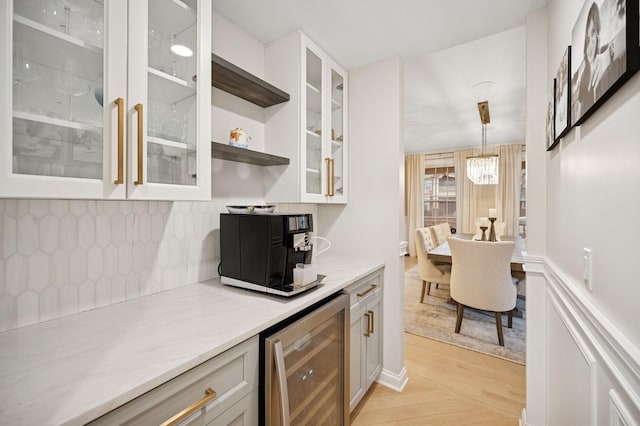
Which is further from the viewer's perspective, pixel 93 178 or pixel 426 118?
pixel 426 118

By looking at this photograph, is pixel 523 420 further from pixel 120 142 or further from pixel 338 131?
pixel 120 142

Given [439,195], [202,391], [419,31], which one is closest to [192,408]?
[202,391]

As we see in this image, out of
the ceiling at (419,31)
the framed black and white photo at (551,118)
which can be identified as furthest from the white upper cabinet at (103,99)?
the framed black and white photo at (551,118)

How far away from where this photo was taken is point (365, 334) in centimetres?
172

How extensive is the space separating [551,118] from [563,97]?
0.23 m

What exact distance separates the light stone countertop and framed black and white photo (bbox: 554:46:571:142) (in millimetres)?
1203

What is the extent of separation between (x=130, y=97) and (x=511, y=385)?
2.80 meters

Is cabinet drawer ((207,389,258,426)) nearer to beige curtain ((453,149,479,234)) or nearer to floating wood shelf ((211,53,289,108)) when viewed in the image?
floating wood shelf ((211,53,289,108))

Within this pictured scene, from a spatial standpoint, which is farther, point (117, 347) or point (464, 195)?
point (464, 195)

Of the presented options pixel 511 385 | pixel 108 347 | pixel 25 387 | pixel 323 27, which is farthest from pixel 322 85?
pixel 511 385

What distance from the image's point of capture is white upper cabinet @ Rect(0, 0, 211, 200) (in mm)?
713

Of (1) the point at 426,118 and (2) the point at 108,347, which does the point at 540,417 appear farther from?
(1) the point at 426,118

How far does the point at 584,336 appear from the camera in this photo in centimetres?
85

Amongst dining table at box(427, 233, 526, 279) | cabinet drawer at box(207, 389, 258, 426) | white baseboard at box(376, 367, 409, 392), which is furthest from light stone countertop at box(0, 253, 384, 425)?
dining table at box(427, 233, 526, 279)
